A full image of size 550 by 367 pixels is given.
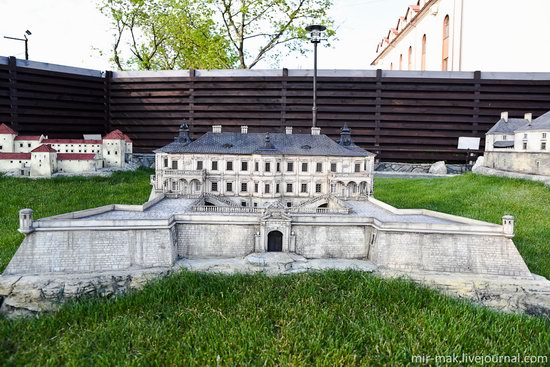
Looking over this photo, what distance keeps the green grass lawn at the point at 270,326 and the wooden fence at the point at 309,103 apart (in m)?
20.7

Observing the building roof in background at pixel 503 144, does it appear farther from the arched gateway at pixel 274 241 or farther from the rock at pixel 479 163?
the arched gateway at pixel 274 241

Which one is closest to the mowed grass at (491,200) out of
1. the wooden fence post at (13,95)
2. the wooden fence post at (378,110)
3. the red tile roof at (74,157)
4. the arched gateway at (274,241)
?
the wooden fence post at (378,110)

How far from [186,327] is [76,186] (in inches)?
806

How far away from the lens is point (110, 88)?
136ft

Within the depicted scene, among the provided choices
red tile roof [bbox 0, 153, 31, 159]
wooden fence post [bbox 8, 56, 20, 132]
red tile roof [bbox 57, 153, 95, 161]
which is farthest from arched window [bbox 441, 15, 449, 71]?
wooden fence post [bbox 8, 56, 20, 132]

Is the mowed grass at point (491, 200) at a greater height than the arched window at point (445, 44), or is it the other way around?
the arched window at point (445, 44)

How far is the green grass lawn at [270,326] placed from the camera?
13945 millimetres

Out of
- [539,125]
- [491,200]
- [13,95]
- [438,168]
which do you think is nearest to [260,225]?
[491,200]

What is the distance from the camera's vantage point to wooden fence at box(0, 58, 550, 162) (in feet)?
126

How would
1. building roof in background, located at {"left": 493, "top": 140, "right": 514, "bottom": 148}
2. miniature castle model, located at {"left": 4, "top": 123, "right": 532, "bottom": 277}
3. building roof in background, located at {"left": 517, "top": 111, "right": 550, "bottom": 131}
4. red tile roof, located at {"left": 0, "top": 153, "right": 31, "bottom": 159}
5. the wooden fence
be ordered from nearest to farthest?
miniature castle model, located at {"left": 4, "top": 123, "right": 532, "bottom": 277} < building roof in background, located at {"left": 517, "top": 111, "right": 550, "bottom": 131} < red tile roof, located at {"left": 0, "top": 153, "right": 31, "bottom": 159} < building roof in background, located at {"left": 493, "top": 140, "right": 514, "bottom": 148} < the wooden fence

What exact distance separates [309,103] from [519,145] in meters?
19.8

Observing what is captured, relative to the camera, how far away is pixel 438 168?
39.0m

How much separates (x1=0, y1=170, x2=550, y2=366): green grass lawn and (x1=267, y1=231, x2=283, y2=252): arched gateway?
3.05m

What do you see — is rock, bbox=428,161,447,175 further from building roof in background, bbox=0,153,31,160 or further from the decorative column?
building roof in background, bbox=0,153,31,160
